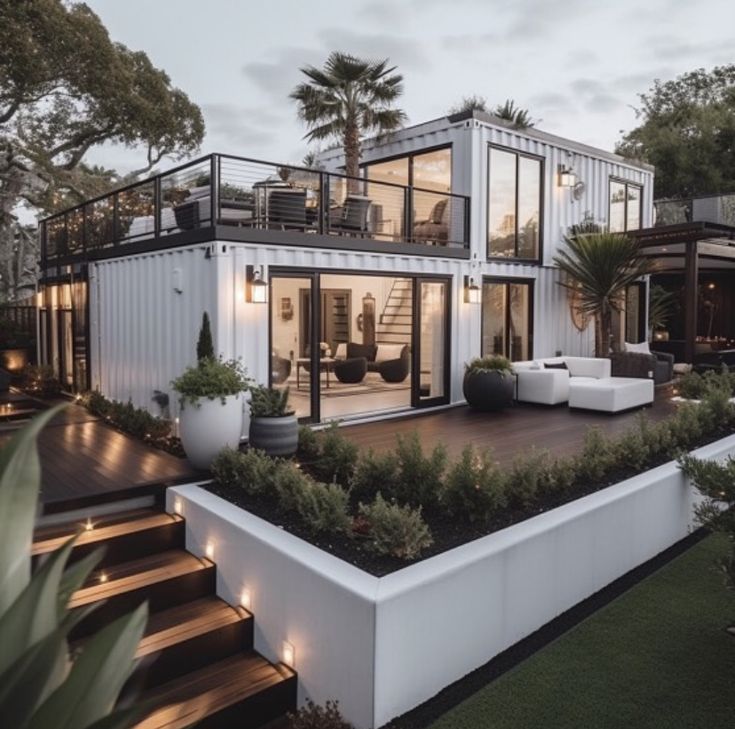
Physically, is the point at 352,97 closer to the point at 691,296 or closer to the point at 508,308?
the point at 508,308

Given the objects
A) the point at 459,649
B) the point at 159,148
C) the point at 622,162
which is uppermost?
the point at 159,148

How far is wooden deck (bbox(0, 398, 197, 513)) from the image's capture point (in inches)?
218

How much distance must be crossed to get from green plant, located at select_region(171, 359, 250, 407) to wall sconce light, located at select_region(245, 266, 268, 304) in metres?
1.26

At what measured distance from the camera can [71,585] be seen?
3.89 ft

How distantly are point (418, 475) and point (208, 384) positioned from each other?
Result: 8.22 ft

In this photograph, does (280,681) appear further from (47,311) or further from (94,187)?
(94,187)

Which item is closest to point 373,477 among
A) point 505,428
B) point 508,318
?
point 505,428

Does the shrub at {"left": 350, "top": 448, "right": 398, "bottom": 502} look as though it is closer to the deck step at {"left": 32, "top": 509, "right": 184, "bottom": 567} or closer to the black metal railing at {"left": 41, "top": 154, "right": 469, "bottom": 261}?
the deck step at {"left": 32, "top": 509, "right": 184, "bottom": 567}

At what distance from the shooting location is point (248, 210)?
862 cm

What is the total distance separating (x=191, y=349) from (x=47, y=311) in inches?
264

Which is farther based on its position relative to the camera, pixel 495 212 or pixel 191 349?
pixel 495 212

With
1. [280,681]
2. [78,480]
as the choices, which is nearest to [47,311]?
[78,480]

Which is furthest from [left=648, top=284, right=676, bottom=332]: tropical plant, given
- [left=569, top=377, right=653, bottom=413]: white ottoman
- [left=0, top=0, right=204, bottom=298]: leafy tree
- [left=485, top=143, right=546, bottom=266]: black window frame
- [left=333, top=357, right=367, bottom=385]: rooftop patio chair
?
[left=0, top=0, right=204, bottom=298]: leafy tree

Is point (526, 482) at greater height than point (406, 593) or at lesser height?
greater
